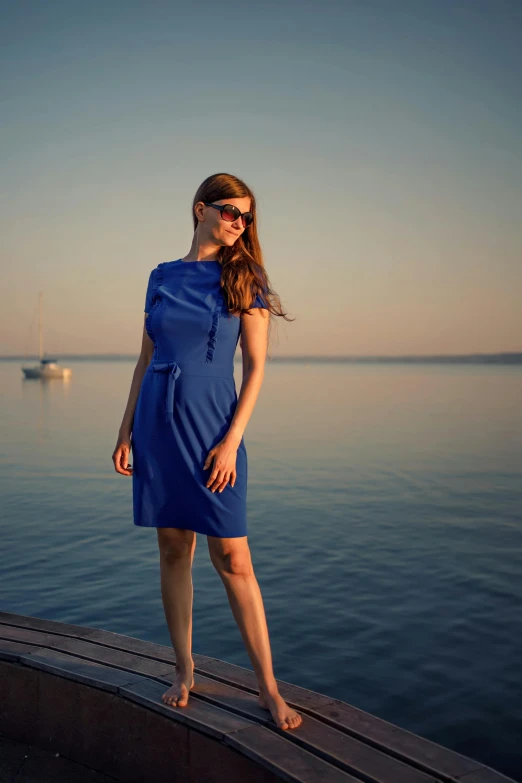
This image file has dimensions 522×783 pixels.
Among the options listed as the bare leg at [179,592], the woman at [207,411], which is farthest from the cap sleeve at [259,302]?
the bare leg at [179,592]

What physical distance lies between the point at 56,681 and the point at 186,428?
0.93m

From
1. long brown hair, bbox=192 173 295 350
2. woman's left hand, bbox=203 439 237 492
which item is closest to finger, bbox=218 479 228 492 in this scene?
woman's left hand, bbox=203 439 237 492

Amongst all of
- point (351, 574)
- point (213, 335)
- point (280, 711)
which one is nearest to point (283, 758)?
point (280, 711)

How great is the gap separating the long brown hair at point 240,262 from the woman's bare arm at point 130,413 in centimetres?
39

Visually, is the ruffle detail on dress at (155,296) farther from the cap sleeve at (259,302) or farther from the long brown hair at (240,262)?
the cap sleeve at (259,302)

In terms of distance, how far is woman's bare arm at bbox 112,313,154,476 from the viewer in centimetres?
268

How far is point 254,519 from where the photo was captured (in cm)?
909

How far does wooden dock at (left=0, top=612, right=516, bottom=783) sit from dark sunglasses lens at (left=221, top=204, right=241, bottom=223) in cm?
147

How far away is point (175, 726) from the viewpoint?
2.32 meters

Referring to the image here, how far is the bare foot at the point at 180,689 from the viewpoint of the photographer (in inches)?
93.8

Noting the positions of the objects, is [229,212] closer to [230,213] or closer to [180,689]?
[230,213]

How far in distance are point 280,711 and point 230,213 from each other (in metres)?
1.49

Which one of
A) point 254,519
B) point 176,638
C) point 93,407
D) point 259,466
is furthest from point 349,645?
point 93,407

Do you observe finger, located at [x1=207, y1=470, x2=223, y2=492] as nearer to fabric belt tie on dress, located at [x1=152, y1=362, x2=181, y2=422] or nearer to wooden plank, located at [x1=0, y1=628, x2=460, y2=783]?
fabric belt tie on dress, located at [x1=152, y1=362, x2=181, y2=422]
